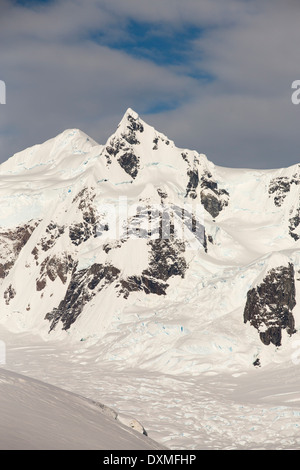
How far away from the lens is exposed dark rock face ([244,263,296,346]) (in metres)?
170

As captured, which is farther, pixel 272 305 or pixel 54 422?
pixel 272 305

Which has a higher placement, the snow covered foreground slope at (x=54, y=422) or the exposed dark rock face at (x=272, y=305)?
the exposed dark rock face at (x=272, y=305)

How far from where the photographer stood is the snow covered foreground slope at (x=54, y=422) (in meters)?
29.8

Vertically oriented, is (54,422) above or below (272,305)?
below

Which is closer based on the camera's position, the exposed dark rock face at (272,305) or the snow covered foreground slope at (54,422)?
the snow covered foreground slope at (54,422)

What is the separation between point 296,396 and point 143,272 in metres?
73.1

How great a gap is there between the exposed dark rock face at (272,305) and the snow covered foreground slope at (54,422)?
132m

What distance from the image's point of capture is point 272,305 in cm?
17175

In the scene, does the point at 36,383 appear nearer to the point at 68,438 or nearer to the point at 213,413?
the point at 68,438

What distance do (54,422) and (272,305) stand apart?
143m

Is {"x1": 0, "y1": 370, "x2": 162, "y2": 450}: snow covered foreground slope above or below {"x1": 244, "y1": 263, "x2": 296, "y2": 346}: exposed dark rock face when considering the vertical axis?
below

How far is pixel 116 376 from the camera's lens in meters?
159

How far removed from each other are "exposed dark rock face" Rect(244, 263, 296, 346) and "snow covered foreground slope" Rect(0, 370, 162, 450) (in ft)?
434
